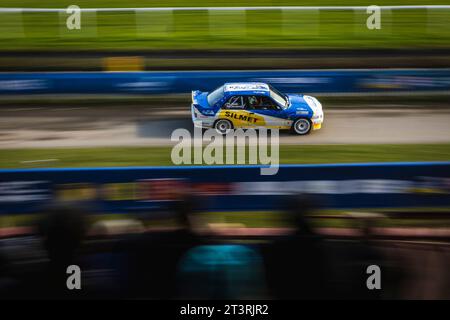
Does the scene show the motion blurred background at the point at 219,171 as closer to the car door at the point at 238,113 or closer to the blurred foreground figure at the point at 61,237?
the blurred foreground figure at the point at 61,237

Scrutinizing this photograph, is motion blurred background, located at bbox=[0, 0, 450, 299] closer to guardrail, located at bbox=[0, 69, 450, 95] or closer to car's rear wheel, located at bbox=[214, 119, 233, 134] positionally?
guardrail, located at bbox=[0, 69, 450, 95]

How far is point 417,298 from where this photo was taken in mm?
6379

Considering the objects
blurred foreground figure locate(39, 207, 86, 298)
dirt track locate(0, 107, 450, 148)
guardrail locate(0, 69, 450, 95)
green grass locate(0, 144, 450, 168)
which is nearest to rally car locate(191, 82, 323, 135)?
dirt track locate(0, 107, 450, 148)

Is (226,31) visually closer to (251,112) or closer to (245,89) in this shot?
(245,89)

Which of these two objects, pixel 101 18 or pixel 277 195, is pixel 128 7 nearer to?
pixel 101 18

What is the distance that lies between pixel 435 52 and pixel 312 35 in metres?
3.86

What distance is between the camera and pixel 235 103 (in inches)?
537

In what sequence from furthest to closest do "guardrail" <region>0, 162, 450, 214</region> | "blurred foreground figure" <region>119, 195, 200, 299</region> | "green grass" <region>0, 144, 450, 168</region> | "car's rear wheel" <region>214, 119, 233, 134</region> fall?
1. "car's rear wheel" <region>214, 119, 233, 134</region>
2. "green grass" <region>0, 144, 450, 168</region>
3. "guardrail" <region>0, 162, 450, 214</region>
4. "blurred foreground figure" <region>119, 195, 200, 299</region>

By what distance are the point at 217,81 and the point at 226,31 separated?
5209mm

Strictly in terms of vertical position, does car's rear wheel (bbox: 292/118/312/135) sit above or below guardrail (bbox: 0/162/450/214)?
above

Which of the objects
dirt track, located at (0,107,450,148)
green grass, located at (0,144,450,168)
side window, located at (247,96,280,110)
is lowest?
green grass, located at (0,144,450,168)

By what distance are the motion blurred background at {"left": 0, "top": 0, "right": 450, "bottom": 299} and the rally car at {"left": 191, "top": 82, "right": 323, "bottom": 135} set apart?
1.33 feet

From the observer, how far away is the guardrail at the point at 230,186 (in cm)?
864

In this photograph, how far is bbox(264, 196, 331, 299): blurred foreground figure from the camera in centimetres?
515
